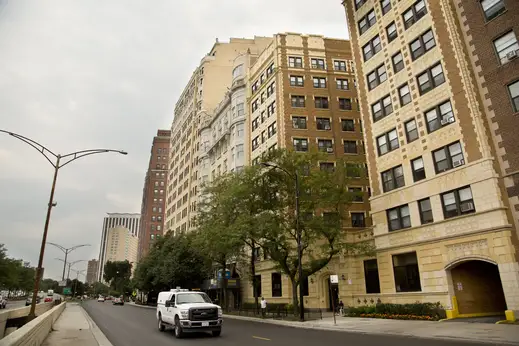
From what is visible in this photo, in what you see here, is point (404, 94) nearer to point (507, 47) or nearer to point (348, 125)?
point (507, 47)

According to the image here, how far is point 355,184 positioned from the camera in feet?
138

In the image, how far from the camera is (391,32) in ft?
102

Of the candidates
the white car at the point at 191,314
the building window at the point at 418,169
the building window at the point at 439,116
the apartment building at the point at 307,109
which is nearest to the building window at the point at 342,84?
the apartment building at the point at 307,109

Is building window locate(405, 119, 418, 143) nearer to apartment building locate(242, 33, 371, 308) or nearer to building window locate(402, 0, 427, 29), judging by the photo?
building window locate(402, 0, 427, 29)

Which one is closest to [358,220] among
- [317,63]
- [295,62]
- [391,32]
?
[391,32]

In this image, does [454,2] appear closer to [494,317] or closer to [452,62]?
[452,62]

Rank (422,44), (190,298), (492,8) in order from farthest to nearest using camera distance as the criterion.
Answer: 1. (422,44)
2. (492,8)
3. (190,298)

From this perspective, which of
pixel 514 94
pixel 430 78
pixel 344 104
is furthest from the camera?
pixel 344 104

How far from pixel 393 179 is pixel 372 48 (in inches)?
495

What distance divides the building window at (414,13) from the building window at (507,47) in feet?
22.5

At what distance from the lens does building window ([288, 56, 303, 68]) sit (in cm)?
4748

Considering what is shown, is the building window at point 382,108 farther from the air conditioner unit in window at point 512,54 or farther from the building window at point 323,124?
the building window at point 323,124

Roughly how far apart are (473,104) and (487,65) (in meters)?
2.57

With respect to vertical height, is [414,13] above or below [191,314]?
above
